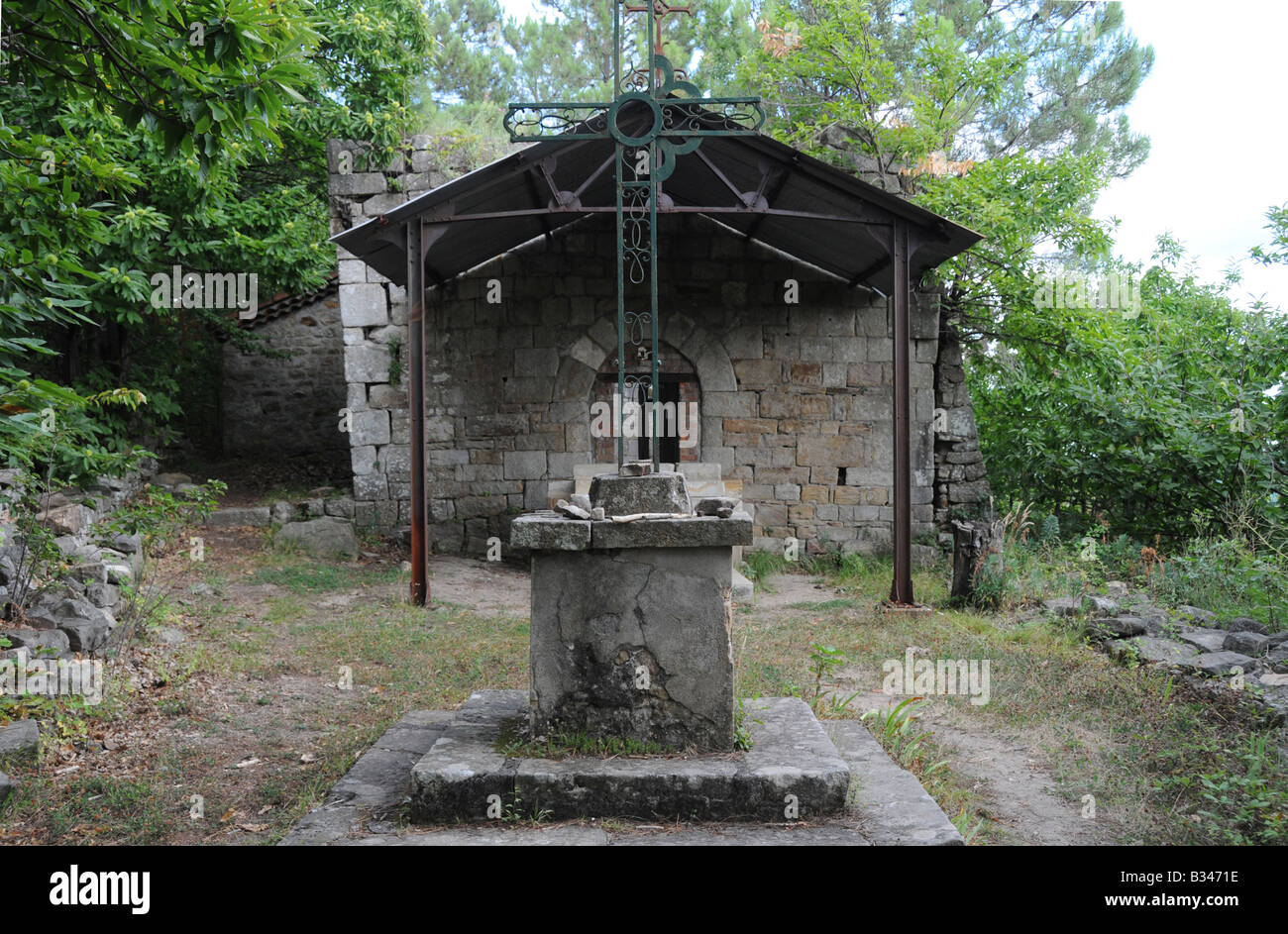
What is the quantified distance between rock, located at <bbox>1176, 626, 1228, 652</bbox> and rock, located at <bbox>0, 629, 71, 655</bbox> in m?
6.68

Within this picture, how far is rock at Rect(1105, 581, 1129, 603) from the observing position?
285 inches

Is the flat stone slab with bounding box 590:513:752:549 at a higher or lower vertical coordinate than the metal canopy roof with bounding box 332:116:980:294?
lower

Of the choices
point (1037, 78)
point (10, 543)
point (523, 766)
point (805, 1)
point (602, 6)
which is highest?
point (602, 6)

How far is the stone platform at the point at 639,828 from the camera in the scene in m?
2.98

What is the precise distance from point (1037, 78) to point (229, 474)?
15331 mm

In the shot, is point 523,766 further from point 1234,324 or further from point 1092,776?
point 1234,324

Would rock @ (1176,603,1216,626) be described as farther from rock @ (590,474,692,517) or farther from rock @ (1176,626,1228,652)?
rock @ (590,474,692,517)

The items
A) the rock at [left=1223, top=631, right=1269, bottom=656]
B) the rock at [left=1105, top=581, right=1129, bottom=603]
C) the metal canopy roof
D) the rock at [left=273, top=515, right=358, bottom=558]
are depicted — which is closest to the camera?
the rock at [left=1223, top=631, right=1269, bottom=656]

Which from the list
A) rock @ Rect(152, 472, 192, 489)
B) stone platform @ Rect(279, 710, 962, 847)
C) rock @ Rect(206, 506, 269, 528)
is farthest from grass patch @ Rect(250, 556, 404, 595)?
stone platform @ Rect(279, 710, 962, 847)

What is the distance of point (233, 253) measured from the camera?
9883 mm

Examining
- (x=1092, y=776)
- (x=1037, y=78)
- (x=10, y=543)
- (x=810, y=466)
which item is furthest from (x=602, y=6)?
(x=1092, y=776)

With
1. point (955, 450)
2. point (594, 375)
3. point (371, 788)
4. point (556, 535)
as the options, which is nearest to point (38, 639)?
point (371, 788)

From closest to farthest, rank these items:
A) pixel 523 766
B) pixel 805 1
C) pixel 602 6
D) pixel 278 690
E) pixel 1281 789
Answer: pixel 523 766, pixel 1281 789, pixel 278 690, pixel 805 1, pixel 602 6

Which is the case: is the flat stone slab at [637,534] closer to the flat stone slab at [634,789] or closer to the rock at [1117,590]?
the flat stone slab at [634,789]
